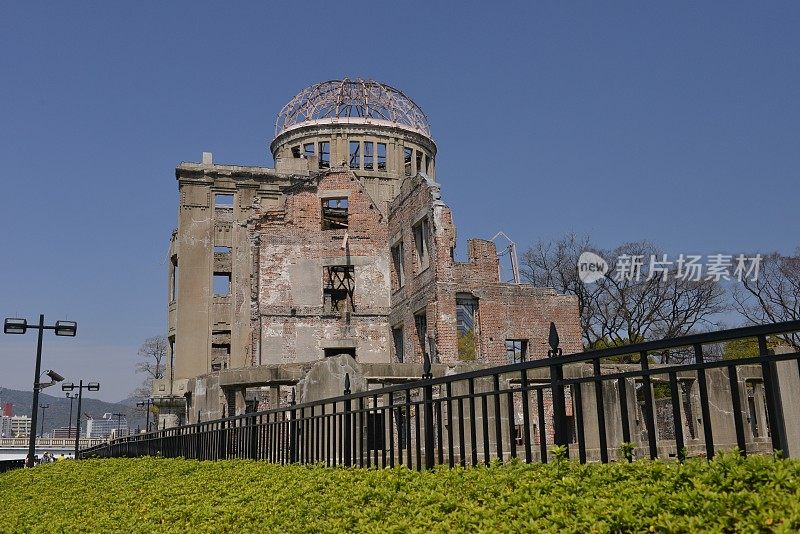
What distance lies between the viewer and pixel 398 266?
33.3 meters

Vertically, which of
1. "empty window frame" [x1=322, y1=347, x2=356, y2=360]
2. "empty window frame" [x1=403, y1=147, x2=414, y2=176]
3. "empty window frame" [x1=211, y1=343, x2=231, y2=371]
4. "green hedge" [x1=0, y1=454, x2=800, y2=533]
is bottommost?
"green hedge" [x1=0, y1=454, x2=800, y2=533]

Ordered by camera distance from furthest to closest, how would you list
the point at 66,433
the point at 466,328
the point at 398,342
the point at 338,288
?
the point at 66,433, the point at 466,328, the point at 338,288, the point at 398,342

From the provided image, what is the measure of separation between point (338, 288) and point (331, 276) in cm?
66

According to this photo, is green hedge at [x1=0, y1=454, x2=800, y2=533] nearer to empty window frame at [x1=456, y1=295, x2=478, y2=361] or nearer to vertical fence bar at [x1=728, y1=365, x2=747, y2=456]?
vertical fence bar at [x1=728, y1=365, x2=747, y2=456]

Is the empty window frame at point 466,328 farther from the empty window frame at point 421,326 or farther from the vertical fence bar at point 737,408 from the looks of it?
the vertical fence bar at point 737,408

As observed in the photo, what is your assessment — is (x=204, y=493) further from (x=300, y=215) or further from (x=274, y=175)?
(x=274, y=175)

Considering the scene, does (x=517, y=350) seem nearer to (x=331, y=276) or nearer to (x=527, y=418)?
(x=331, y=276)

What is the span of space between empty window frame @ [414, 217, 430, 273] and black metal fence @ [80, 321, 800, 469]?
269 inches

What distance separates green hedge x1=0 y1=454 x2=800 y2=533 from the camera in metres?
3.56

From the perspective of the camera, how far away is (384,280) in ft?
110

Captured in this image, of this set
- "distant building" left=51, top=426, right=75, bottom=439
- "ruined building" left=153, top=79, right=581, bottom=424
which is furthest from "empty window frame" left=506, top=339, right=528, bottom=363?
"distant building" left=51, top=426, right=75, bottom=439

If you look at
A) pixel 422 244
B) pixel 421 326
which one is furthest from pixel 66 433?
pixel 422 244

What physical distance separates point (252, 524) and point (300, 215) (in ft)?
94.7

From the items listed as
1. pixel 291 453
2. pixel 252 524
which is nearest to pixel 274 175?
pixel 291 453
